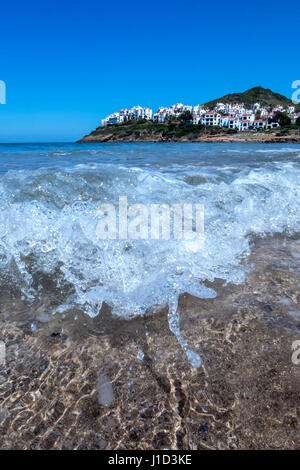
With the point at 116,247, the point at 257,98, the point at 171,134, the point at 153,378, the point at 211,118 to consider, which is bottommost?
the point at 153,378

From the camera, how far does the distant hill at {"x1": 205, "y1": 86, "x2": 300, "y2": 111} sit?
136250 millimetres

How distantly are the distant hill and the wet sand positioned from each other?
497 feet

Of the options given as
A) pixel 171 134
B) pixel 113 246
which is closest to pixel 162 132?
pixel 171 134

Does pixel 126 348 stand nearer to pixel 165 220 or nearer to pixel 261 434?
pixel 261 434

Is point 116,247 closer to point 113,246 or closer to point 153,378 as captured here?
point 113,246

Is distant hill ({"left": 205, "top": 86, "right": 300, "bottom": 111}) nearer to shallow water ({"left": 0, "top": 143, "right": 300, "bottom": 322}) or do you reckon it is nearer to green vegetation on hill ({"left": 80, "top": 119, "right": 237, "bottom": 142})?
green vegetation on hill ({"left": 80, "top": 119, "right": 237, "bottom": 142})

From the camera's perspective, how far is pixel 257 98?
142m

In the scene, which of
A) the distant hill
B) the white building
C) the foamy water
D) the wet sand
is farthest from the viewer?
the distant hill

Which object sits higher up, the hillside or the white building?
the white building

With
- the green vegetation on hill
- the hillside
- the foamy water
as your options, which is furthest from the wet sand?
the green vegetation on hill

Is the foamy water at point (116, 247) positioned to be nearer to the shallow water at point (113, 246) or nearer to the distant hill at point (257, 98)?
the shallow water at point (113, 246)

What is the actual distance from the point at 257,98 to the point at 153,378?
564ft

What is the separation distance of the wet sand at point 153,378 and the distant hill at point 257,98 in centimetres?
15137

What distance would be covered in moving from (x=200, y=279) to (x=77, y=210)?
1.79 metres
